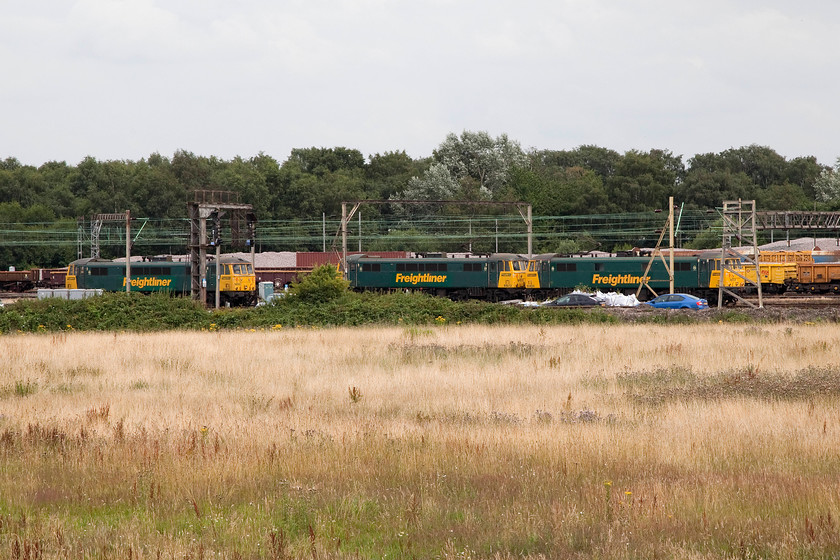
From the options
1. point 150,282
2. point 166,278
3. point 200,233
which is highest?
point 200,233

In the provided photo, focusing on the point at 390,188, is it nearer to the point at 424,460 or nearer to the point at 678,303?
the point at 678,303

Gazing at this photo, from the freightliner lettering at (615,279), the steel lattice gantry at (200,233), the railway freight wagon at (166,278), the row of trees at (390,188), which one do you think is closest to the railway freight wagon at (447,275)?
the freightliner lettering at (615,279)

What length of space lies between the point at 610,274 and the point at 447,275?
11103mm

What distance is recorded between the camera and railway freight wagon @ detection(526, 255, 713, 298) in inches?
2344

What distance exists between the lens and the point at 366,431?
47.3 feet

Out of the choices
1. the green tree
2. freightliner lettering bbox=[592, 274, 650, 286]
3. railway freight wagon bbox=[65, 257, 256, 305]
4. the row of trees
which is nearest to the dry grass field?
freightliner lettering bbox=[592, 274, 650, 286]

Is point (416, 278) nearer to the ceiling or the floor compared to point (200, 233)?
nearer to the floor

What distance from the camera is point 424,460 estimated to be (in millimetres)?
12430

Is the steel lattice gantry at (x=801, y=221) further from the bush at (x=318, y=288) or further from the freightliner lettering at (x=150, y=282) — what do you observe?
the freightliner lettering at (x=150, y=282)

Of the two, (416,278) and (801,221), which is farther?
(416,278)

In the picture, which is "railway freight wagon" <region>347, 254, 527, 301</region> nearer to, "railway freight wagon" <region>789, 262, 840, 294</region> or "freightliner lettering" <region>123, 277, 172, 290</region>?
"freightliner lettering" <region>123, 277, 172, 290</region>

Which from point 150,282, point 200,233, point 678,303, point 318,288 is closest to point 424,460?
point 318,288

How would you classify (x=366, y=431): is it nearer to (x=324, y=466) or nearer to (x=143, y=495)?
(x=324, y=466)

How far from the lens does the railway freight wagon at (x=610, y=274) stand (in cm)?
5953
